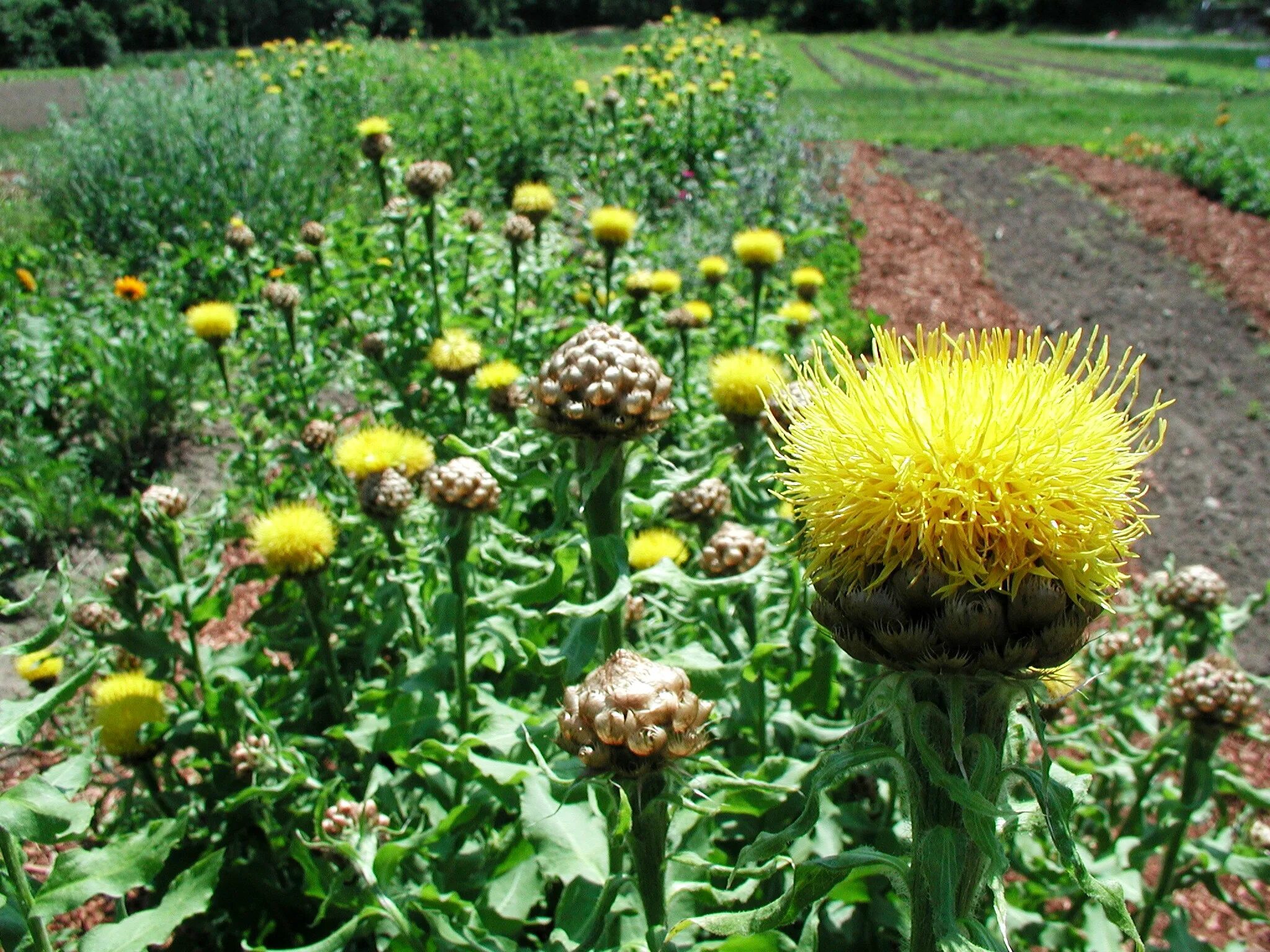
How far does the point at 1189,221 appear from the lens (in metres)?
12.2

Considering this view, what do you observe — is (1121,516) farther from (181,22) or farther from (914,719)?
(181,22)

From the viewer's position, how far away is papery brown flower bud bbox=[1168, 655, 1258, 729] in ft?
7.77

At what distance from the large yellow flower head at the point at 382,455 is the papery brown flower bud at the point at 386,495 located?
92mm

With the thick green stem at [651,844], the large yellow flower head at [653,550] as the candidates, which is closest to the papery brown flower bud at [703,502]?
the large yellow flower head at [653,550]

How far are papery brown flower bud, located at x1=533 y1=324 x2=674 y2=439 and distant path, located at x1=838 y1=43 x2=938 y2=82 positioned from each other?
92.4ft

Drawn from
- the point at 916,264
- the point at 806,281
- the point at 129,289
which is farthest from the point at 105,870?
the point at 916,264

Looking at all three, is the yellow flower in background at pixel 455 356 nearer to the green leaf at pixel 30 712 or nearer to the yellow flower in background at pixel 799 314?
the yellow flower in background at pixel 799 314

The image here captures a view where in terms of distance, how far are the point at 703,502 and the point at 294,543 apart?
115cm

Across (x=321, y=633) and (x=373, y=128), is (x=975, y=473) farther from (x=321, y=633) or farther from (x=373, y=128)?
(x=373, y=128)

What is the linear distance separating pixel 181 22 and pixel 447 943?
43692mm

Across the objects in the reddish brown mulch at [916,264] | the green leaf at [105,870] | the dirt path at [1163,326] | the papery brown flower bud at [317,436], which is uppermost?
the papery brown flower bud at [317,436]

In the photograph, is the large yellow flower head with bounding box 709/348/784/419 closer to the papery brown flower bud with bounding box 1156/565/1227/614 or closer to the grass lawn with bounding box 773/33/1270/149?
the papery brown flower bud with bounding box 1156/565/1227/614

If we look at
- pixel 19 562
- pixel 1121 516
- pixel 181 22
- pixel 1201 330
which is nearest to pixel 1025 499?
pixel 1121 516

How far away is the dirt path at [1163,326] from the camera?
592 cm
